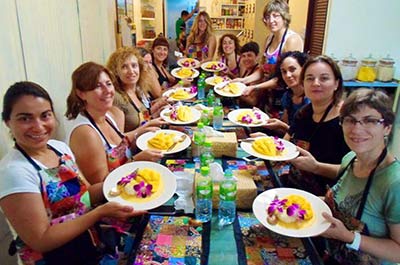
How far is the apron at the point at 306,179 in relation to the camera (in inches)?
64.5

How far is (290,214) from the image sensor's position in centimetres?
109

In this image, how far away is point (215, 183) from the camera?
1349mm

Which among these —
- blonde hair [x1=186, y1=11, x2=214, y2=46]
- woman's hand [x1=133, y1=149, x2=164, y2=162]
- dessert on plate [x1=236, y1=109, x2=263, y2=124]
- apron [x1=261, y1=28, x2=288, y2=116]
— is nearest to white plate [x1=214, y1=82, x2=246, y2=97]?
apron [x1=261, y1=28, x2=288, y2=116]

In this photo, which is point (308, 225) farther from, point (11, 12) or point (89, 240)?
point (11, 12)

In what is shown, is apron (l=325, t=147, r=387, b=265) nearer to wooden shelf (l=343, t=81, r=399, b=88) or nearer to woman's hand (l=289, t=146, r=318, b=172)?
woman's hand (l=289, t=146, r=318, b=172)

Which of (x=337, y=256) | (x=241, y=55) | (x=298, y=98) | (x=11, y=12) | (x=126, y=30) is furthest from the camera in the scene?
(x=126, y=30)

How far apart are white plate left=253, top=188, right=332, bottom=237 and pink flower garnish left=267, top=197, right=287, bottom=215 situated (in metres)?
0.02

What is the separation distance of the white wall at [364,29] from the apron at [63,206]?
331 cm

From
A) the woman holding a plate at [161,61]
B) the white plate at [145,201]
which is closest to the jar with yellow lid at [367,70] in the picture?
the woman holding a plate at [161,61]

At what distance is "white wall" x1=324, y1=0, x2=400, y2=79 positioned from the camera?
3381mm

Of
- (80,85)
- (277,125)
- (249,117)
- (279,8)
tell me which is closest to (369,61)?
(279,8)

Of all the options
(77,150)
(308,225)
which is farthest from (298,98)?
(77,150)

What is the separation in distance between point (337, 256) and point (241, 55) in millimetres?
2804

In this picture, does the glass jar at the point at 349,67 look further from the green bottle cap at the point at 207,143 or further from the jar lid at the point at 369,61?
the green bottle cap at the point at 207,143
